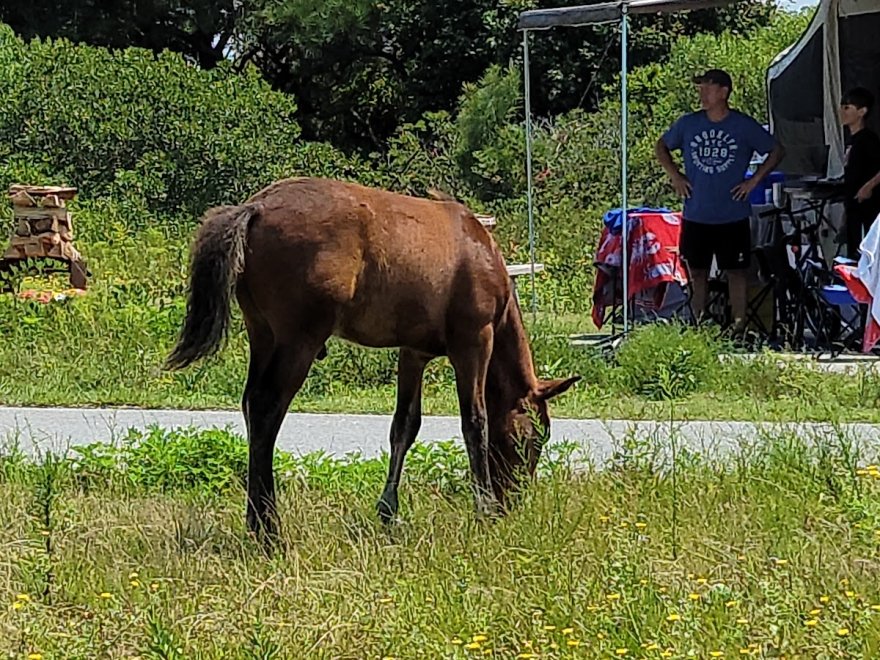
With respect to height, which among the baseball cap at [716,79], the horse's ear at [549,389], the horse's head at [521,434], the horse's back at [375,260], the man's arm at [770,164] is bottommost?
the horse's head at [521,434]

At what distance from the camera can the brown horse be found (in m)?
6.04

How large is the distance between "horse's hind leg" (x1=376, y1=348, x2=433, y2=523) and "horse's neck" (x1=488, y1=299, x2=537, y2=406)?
0.31m

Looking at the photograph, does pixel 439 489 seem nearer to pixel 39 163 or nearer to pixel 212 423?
pixel 212 423

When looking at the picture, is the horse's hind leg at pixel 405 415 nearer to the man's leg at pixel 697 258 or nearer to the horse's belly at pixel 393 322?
the horse's belly at pixel 393 322

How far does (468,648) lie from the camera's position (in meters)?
4.75

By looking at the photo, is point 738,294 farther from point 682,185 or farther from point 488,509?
point 488,509

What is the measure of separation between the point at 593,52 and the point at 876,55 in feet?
45.0

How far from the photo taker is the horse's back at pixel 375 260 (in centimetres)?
605

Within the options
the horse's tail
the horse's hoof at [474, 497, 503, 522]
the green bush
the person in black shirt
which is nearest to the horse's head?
the horse's hoof at [474, 497, 503, 522]

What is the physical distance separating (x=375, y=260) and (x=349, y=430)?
2.77 meters

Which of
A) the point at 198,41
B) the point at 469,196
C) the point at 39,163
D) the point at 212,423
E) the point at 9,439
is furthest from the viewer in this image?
the point at 198,41

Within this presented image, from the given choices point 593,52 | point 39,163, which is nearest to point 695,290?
point 39,163

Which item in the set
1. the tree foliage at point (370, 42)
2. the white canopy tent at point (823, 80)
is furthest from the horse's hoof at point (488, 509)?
the tree foliage at point (370, 42)

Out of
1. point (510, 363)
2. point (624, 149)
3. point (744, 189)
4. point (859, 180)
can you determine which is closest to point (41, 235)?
point (624, 149)
